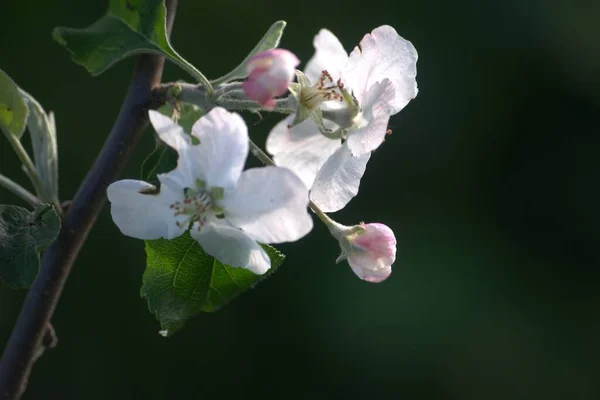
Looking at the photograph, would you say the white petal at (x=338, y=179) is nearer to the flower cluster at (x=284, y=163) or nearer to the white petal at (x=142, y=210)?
the flower cluster at (x=284, y=163)

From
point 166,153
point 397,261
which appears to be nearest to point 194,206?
point 166,153

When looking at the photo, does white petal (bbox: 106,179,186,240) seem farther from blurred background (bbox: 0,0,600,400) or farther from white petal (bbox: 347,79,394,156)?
blurred background (bbox: 0,0,600,400)

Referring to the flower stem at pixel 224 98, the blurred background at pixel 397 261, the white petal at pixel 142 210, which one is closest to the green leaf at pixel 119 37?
the flower stem at pixel 224 98

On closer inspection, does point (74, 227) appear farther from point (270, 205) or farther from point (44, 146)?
point (270, 205)

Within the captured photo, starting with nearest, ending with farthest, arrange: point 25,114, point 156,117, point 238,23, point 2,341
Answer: point 156,117 < point 25,114 < point 2,341 < point 238,23

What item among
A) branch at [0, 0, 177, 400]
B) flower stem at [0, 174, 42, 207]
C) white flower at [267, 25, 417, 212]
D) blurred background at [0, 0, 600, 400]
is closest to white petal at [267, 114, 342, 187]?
white flower at [267, 25, 417, 212]

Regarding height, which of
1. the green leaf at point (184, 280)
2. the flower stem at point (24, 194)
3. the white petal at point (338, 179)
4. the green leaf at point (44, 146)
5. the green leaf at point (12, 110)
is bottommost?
the green leaf at point (184, 280)

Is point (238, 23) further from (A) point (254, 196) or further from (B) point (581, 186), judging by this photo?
(A) point (254, 196)

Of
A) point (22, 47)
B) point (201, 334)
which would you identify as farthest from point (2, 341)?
point (22, 47)
